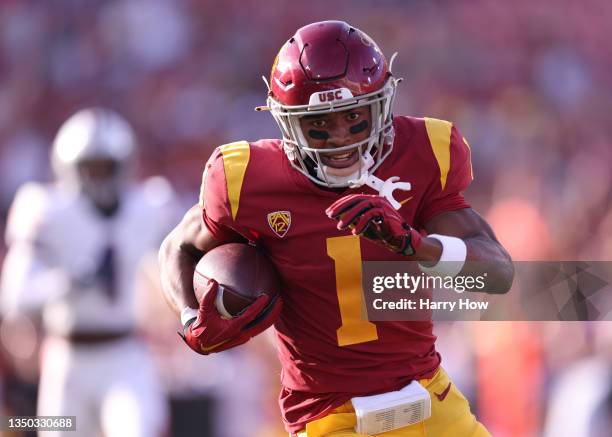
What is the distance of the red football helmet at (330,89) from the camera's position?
3.08 metres

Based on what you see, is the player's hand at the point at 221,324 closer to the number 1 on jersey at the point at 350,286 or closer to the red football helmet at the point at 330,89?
the number 1 on jersey at the point at 350,286

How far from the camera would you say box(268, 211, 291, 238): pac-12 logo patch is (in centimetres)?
315

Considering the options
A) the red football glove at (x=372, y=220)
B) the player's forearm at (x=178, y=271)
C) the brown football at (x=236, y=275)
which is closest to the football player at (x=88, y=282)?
the player's forearm at (x=178, y=271)

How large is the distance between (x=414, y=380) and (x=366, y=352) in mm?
153

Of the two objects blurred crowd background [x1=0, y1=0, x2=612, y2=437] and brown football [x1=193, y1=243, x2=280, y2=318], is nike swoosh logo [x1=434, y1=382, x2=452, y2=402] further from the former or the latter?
blurred crowd background [x1=0, y1=0, x2=612, y2=437]

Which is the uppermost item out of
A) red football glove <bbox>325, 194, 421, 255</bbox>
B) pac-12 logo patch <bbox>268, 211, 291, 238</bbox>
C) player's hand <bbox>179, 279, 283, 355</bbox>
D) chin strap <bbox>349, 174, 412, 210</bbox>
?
chin strap <bbox>349, 174, 412, 210</bbox>

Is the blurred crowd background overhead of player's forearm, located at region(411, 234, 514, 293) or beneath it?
overhead

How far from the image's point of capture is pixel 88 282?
18.5 ft

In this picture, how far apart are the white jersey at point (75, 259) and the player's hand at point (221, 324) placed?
259cm

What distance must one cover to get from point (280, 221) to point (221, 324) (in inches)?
12.7

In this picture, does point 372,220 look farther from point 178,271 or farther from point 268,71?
point 268,71

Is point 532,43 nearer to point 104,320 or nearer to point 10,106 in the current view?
point 10,106

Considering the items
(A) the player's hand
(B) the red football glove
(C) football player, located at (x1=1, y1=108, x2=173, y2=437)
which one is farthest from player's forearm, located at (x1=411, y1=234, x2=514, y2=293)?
(C) football player, located at (x1=1, y1=108, x2=173, y2=437)

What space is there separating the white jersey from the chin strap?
2.78 metres
